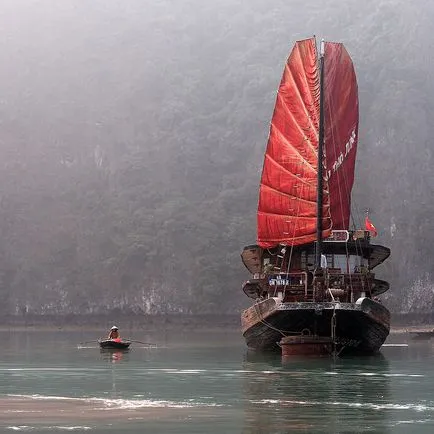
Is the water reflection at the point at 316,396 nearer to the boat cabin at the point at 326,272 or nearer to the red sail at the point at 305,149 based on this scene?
the boat cabin at the point at 326,272

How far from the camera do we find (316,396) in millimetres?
20359

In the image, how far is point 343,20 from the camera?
14862 cm

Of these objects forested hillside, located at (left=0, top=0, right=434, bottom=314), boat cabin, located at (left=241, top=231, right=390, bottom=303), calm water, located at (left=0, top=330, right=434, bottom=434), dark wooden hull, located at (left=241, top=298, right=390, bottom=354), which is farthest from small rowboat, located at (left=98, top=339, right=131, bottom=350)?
forested hillside, located at (left=0, top=0, right=434, bottom=314)

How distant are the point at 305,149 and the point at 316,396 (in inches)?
846

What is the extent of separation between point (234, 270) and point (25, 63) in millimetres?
58671

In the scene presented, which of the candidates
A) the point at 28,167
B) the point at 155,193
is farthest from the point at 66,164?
the point at 155,193

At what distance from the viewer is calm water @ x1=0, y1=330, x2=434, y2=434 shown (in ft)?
52.7

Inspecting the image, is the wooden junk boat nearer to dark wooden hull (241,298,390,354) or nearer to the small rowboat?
dark wooden hull (241,298,390,354)

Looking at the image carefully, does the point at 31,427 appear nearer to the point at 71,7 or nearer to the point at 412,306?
the point at 412,306

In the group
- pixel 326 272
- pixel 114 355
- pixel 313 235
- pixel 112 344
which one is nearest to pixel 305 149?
pixel 313 235

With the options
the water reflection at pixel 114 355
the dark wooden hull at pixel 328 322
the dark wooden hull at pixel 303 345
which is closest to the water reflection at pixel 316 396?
the dark wooden hull at pixel 303 345

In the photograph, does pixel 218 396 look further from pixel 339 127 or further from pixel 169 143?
pixel 169 143

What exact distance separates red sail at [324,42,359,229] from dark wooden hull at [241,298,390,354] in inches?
283

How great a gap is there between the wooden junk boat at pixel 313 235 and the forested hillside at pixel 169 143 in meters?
55.4
